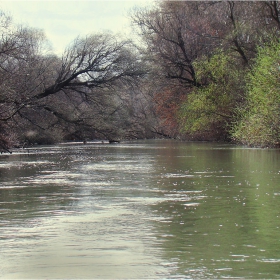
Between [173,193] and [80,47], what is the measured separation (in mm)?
24624

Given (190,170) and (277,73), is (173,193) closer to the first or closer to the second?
(190,170)

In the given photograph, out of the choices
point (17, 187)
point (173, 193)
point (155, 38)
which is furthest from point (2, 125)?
point (155, 38)

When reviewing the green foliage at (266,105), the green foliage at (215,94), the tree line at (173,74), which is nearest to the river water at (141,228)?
the green foliage at (266,105)

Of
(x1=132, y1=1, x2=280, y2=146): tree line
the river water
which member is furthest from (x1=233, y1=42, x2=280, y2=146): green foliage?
the river water

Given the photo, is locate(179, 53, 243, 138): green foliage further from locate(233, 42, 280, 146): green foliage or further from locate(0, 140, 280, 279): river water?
locate(0, 140, 280, 279): river water

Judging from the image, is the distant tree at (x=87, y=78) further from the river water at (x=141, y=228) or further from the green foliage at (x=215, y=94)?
the river water at (x=141, y=228)

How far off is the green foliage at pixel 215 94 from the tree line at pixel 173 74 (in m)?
0.06

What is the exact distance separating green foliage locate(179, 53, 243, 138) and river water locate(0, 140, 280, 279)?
2686 centimetres

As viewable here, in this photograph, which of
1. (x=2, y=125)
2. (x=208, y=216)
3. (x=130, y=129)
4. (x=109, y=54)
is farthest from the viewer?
(x=130, y=129)

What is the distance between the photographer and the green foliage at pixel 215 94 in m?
42.8

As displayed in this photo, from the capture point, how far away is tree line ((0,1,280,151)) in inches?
1313

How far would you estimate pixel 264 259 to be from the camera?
6.84m

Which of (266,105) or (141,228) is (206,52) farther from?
(141,228)

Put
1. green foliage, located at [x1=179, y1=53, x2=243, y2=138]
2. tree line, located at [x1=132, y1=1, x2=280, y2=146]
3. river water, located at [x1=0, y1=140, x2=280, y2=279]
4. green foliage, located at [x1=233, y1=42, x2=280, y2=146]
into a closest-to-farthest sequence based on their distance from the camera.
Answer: river water, located at [x1=0, y1=140, x2=280, y2=279]
green foliage, located at [x1=233, y1=42, x2=280, y2=146]
tree line, located at [x1=132, y1=1, x2=280, y2=146]
green foliage, located at [x1=179, y1=53, x2=243, y2=138]
